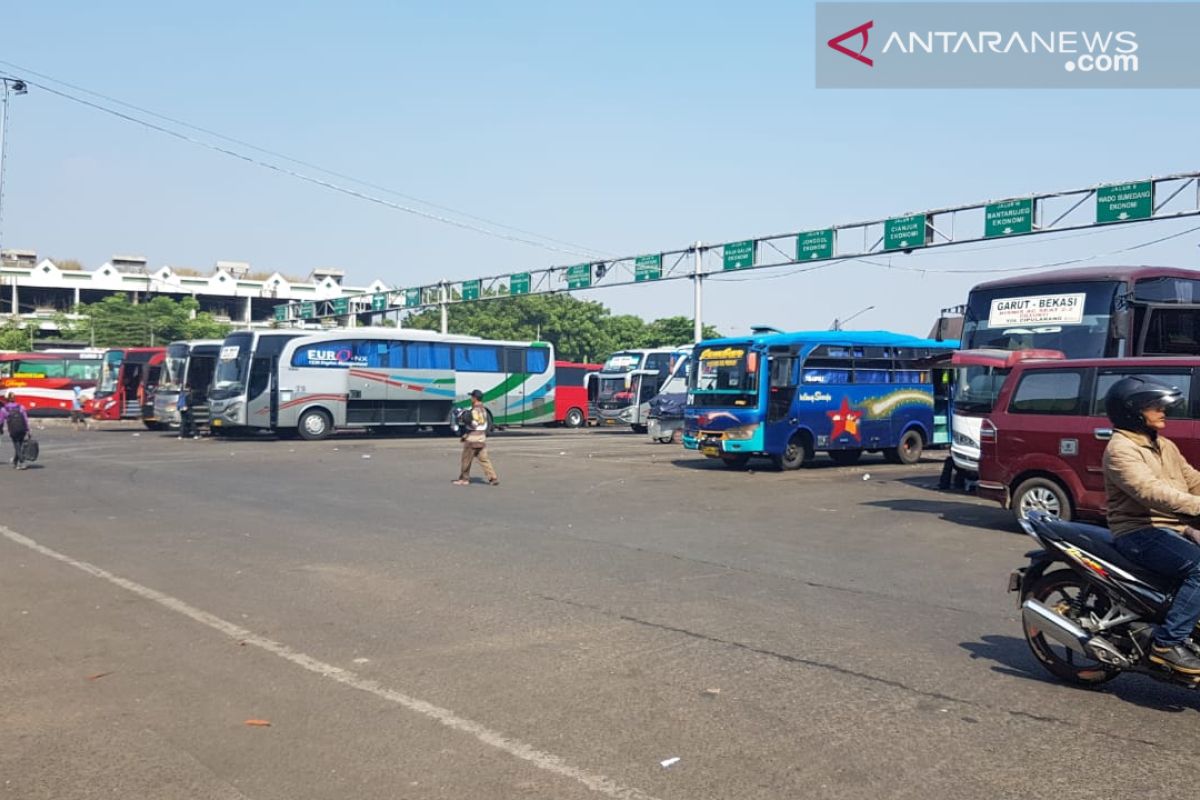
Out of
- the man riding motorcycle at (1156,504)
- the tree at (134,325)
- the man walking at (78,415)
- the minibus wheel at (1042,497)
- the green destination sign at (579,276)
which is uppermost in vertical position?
the green destination sign at (579,276)

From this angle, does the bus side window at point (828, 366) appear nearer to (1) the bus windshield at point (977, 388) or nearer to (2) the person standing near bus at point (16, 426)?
(1) the bus windshield at point (977, 388)

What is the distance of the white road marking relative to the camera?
167 inches

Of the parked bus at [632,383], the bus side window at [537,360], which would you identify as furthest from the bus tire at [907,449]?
the bus side window at [537,360]

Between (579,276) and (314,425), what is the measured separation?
52.1 ft

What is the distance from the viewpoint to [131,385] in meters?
37.4

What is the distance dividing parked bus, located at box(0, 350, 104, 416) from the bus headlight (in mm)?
35007

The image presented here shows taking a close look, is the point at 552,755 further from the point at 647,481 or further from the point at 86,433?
the point at 86,433

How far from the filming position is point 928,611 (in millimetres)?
7668

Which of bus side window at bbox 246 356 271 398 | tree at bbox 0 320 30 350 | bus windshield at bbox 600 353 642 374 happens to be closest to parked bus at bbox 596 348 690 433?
bus windshield at bbox 600 353 642 374

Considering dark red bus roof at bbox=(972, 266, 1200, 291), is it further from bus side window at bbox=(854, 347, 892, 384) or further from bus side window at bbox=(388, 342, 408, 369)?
bus side window at bbox=(388, 342, 408, 369)

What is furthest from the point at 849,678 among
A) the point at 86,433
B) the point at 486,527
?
the point at 86,433

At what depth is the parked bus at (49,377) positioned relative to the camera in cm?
4509

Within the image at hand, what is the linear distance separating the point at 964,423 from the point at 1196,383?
506 centimetres

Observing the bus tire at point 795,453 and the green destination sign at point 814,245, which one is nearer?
the bus tire at point 795,453
